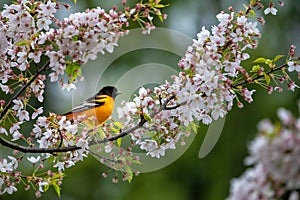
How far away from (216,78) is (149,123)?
50cm

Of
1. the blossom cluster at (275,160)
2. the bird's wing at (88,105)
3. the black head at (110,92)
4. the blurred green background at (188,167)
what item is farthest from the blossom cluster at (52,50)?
the blurred green background at (188,167)

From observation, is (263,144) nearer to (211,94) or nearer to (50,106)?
(211,94)

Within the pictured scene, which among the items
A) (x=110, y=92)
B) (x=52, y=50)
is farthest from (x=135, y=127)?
(x=110, y=92)

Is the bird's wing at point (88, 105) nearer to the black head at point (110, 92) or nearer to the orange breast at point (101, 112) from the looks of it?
the orange breast at point (101, 112)

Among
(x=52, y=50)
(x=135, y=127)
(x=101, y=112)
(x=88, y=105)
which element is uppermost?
(x=88, y=105)

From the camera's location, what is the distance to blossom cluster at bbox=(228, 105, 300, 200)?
175 cm

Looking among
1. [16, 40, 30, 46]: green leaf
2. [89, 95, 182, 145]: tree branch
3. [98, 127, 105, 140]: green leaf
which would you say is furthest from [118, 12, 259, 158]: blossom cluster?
[16, 40, 30, 46]: green leaf

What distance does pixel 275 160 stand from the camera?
178 cm

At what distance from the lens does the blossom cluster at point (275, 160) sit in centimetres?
175

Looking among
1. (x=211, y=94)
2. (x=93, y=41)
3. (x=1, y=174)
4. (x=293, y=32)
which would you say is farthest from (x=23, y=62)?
(x=293, y=32)

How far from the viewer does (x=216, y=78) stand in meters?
3.43

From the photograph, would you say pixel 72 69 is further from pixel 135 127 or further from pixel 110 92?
pixel 110 92

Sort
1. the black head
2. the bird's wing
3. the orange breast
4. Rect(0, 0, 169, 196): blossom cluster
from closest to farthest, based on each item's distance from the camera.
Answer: Rect(0, 0, 169, 196): blossom cluster
the orange breast
the bird's wing
the black head

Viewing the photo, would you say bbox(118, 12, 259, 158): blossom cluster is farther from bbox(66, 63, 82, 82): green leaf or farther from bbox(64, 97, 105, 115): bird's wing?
bbox(64, 97, 105, 115): bird's wing
